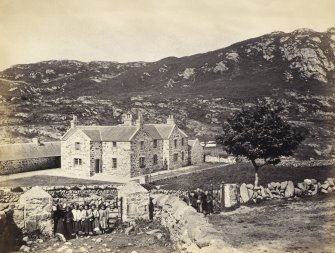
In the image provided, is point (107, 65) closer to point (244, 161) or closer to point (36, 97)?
point (36, 97)

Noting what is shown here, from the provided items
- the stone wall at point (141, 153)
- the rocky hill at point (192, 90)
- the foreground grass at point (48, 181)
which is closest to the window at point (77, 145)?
the foreground grass at point (48, 181)

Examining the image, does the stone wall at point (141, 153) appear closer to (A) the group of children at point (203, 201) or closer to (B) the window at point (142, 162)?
(B) the window at point (142, 162)

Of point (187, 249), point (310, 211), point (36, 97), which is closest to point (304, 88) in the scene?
point (36, 97)

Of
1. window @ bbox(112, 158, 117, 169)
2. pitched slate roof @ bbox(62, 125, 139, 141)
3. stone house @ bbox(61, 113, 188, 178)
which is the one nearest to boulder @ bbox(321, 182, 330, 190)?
stone house @ bbox(61, 113, 188, 178)

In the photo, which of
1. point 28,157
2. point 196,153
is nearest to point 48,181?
point 28,157

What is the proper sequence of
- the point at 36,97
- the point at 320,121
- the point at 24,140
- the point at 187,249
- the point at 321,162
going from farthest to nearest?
the point at 36,97 → the point at 320,121 → the point at 24,140 → the point at 321,162 → the point at 187,249
